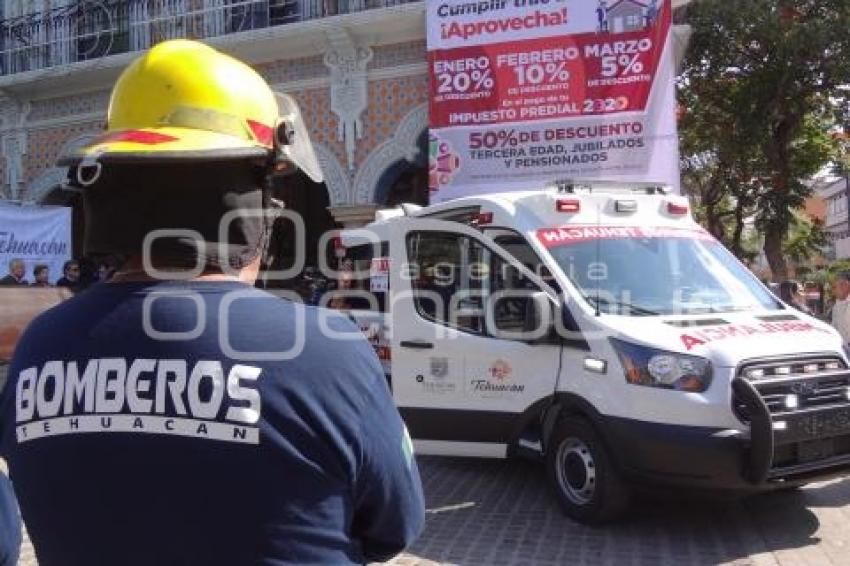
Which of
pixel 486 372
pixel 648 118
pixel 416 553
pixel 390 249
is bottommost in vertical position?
pixel 416 553

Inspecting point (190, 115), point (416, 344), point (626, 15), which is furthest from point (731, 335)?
point (626, 15)

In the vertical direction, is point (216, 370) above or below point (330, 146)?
below

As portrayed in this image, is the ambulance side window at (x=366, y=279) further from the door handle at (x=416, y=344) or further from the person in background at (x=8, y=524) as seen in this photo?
the person in background at (x=8, y=524)

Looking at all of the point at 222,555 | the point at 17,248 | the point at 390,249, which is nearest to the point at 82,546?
the point at 222,555

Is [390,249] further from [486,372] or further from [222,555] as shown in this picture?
[222,555]

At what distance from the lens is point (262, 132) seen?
62.5 inches

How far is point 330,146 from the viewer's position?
1308cm

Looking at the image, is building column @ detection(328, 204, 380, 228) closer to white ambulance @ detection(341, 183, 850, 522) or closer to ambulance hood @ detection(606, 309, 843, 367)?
white ambulance @ detection(341, 183, 850, 522)

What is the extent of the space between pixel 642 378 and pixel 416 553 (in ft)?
5.52

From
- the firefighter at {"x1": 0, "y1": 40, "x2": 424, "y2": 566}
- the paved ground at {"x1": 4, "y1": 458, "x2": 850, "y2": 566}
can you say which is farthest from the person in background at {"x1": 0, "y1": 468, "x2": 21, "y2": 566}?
the paved ground at {"x1": 4, "y1": 458, "x2": 850, "y2": 566}

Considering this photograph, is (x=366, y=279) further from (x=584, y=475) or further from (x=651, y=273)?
(x=584, y=475)

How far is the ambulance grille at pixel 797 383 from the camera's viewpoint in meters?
4.85

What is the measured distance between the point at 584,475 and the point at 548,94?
22.4 feet

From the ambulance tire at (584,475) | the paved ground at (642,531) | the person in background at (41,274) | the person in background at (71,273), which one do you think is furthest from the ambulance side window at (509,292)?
the person in background at (41,274)
